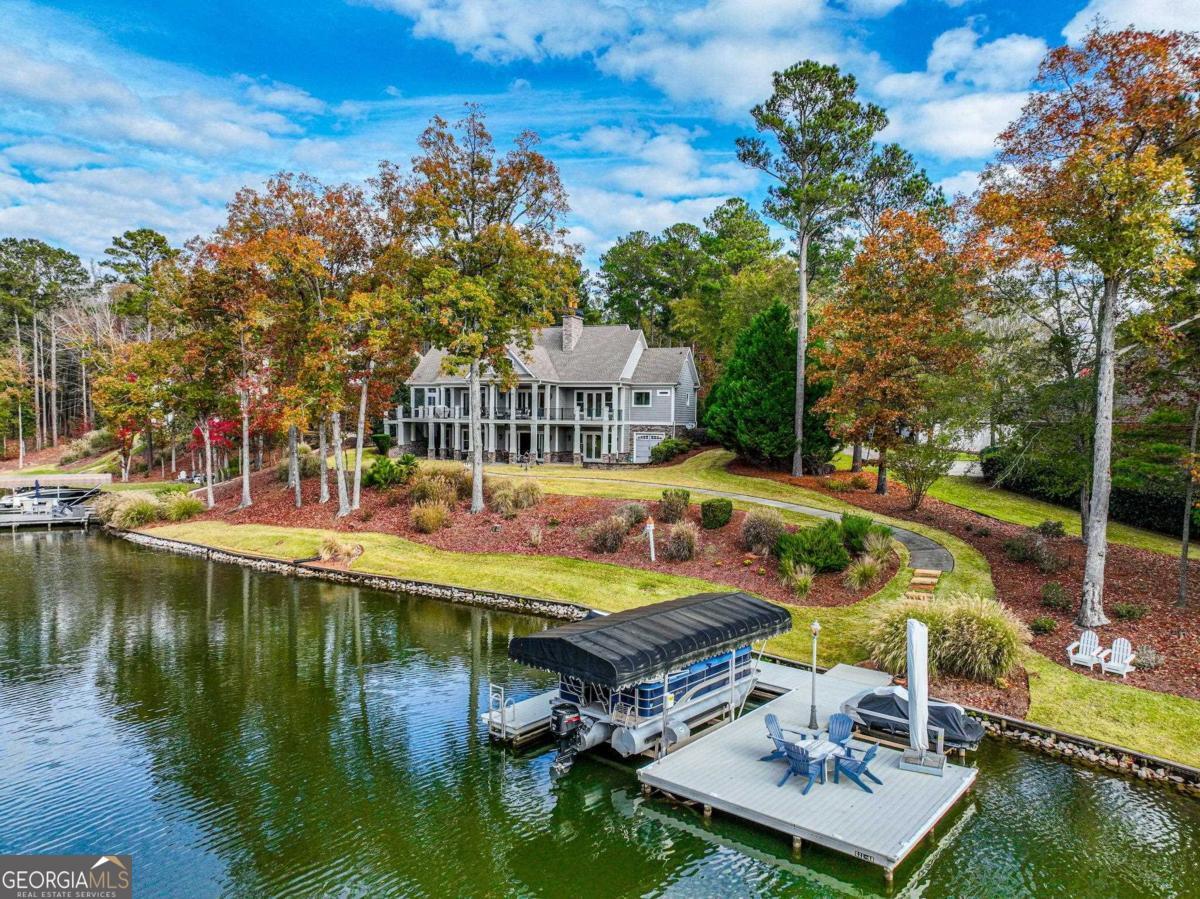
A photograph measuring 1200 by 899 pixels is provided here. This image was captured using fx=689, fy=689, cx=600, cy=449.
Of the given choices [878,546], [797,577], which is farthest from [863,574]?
[797,577]

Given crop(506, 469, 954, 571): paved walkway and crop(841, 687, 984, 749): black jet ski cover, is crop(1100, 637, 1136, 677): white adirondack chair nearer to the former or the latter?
crop(841, 687, 984, 749): black jet ski cover

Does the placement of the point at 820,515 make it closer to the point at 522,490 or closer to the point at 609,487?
the point at 609,487

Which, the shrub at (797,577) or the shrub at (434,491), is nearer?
the shrub at (797,577)

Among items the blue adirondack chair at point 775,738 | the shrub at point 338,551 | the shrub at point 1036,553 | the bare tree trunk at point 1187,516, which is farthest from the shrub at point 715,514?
the blue adirondack chair at point 775,738

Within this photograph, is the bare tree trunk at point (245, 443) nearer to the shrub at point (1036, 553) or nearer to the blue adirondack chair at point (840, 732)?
the blue adirondack chair at point (840, 732)

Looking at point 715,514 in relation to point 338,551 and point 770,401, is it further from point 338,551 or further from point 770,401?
point 338,551

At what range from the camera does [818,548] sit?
21656mm

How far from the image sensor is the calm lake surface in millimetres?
9281

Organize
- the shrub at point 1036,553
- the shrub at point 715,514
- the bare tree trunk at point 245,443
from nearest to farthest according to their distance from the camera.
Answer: the shrub at point 1036,553 < the shrub at point 715,514 < the bare tree trunk at point 245,443

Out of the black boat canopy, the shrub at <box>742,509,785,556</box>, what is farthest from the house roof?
the black boat canopy

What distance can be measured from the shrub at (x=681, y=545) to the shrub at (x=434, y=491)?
11.7 m

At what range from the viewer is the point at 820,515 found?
26625 millimetres

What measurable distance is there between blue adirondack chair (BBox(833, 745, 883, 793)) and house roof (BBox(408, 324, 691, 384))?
34827mm

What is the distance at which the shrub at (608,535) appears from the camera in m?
25.4
